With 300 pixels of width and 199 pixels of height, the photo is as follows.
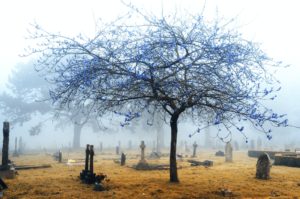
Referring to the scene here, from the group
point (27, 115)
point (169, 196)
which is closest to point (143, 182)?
point (169, 196)

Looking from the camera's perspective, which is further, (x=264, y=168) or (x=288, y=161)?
(x=288, y=161)

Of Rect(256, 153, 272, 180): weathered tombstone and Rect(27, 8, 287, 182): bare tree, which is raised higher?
Rect(27, 8, 287, 182): bare tree

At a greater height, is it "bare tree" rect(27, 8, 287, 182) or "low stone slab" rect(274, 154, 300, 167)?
"bare tree" rect(27, 8, 287, 182)

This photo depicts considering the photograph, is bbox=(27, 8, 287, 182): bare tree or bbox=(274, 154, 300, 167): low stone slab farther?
bbox=(274, 154, 300, 167): low stone slab

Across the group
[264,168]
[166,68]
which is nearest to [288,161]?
[264,168]

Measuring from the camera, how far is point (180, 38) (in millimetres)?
11062

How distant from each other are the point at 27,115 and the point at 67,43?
44665 millimetres

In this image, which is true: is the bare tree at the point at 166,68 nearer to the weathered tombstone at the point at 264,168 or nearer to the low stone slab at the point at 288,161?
the weathered tombstone at the point at 264,168

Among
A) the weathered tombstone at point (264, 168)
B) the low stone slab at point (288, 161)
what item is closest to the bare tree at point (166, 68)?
the weathered tombstone at point (264, 168)

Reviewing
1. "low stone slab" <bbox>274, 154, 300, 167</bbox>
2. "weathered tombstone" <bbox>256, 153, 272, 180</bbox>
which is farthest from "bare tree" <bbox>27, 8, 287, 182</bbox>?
"low stone slab" <bbox>274, 154, 300, 167</bbox>

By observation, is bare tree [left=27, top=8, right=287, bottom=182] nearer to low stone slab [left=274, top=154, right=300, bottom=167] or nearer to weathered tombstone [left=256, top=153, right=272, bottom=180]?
weathered tombstone [left=256, top=153, right=272, bottom=180]

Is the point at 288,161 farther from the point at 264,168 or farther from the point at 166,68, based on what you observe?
the point at 166,68

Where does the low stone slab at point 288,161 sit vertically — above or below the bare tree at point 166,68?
below

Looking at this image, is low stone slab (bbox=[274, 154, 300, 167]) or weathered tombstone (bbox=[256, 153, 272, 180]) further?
low stone slab (bbox=[274, 154, 300, 167])
